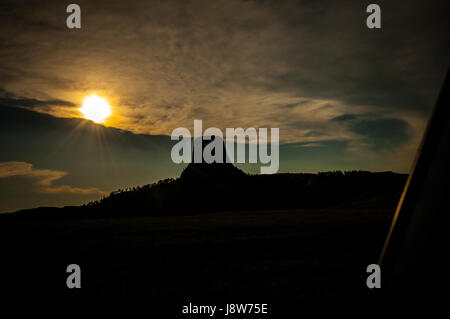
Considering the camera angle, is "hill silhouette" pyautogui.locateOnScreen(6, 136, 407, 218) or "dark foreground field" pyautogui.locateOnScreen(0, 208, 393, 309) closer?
"dark foreground field" pyautogui.locateOnScreen(0, 208, 393, 309)

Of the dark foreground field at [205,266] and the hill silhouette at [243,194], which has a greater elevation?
the hill silhouette at [243,194]

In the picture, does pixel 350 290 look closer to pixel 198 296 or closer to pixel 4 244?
pixel 198 296

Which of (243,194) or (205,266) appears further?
(243,194)

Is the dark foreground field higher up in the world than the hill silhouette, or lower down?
lower down

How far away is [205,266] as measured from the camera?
221 inches

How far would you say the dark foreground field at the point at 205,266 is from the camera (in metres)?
4.12

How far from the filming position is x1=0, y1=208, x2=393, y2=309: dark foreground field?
162 inches

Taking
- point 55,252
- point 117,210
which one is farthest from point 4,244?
point 117,210

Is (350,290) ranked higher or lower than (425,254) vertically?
lower

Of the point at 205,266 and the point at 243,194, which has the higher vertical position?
the point at 243,194

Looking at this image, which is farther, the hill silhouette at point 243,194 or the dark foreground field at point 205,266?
the hill silhouette at point 243,194
